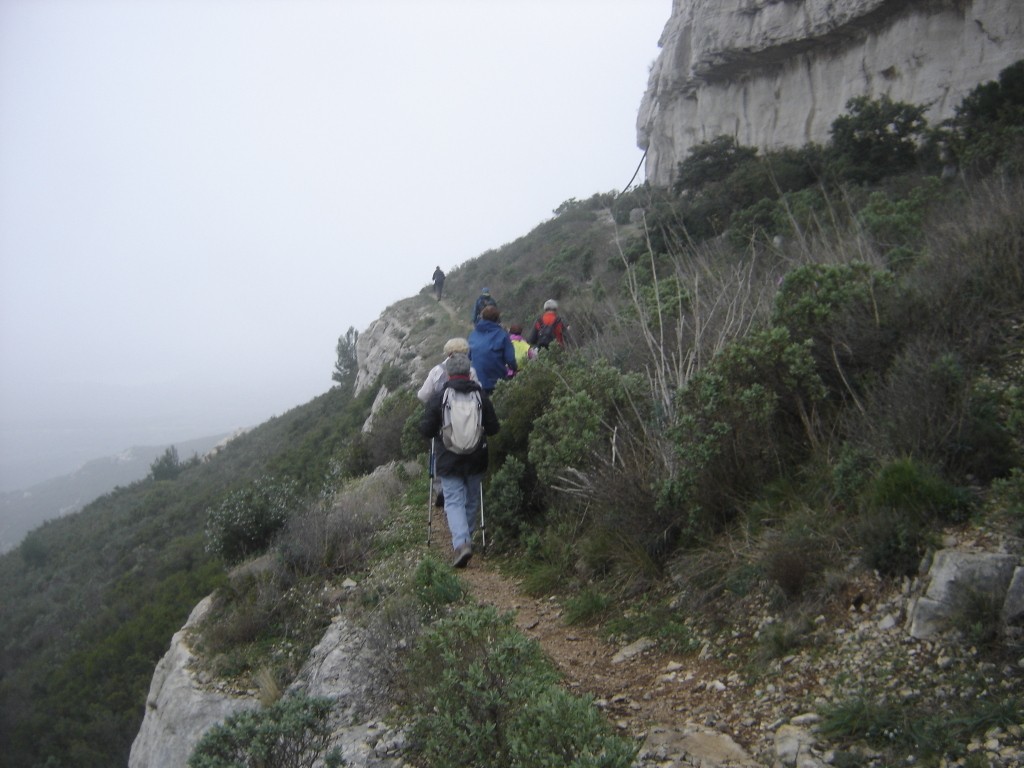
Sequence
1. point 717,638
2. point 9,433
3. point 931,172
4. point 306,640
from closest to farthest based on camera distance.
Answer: point 717,638, point 306,640, point 931,172, point 9,433

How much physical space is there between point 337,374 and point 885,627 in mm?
47377

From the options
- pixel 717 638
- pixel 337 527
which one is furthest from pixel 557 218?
pixel 717 638

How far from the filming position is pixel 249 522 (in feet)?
31.4

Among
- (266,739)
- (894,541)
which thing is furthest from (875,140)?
(266,739)

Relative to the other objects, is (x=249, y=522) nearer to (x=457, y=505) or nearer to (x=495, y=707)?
(x=457, y=505)

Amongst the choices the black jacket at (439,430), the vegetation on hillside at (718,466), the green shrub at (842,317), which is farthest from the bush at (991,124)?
the black jacket at (439,430)

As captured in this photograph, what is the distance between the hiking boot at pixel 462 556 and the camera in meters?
6.25

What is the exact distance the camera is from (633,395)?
6.55 meters

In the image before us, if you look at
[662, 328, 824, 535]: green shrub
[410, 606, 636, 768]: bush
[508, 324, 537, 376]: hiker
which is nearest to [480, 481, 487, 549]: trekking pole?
[662, 328, 824, 535]: green shrub

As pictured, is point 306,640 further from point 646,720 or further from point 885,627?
point 885,627

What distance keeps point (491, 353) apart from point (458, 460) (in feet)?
7.45

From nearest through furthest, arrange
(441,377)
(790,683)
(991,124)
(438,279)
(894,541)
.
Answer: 1. (790,683)
2. (894,541)
3. (441,377)
4. (991,124)
5. (438,279)

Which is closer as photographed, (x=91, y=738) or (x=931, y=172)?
(x=91, y=738)

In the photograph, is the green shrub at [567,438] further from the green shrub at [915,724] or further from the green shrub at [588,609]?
the green shrub at [915,724]
